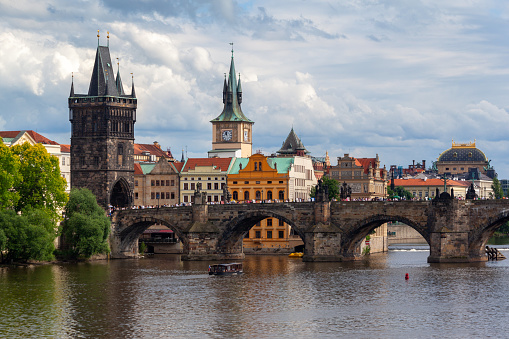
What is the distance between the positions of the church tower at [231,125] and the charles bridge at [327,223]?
156 ft

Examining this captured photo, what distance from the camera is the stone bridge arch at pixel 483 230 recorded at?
117438 millimetres

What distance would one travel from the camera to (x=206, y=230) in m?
130

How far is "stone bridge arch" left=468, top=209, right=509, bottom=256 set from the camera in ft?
385

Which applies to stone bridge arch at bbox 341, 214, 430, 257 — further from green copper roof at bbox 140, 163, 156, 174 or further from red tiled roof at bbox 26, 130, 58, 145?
green copper roof at bbox 140, 163, 156, 174

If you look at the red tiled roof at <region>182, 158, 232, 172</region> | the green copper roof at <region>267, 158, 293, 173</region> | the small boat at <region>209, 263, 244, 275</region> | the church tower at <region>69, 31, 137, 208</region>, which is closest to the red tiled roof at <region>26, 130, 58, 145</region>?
the church tower at <region>69, 31, 137, 208</region>

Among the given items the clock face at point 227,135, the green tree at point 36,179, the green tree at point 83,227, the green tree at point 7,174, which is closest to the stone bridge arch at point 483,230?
the green tree at point 83,227

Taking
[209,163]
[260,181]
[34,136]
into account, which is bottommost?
[260,181]

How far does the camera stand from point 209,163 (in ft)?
560

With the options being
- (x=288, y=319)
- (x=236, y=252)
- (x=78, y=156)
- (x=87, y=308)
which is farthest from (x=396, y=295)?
(x=78, y=156)

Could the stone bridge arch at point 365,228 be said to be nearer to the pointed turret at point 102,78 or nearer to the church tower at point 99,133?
the church tower at point 99,133

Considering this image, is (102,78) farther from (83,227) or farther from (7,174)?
(7,174)

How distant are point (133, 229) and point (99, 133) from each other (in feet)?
61.0

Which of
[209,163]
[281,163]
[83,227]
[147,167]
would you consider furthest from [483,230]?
[147,167]

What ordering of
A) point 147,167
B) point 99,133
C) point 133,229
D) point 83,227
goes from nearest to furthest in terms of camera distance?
point 83,227
point 133,229
point 99,133
point 147,167
